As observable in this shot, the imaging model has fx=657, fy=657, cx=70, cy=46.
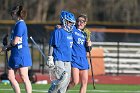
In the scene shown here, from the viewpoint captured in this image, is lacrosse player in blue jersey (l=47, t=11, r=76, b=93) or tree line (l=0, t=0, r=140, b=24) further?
tree line (l=0, t=0, r=140, b=24)

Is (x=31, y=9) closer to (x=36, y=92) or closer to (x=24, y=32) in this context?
(x=36, y=92)

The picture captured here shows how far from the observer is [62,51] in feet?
44.0

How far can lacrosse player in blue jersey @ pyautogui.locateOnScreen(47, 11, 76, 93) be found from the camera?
42.9 feet

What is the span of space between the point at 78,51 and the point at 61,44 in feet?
4.30

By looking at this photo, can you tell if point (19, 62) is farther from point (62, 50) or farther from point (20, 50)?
point (62, 50)

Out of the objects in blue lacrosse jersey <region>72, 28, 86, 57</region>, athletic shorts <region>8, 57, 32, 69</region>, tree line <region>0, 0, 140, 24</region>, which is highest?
blue lacrosse jersey <region>72, 28, 86, 57</region>

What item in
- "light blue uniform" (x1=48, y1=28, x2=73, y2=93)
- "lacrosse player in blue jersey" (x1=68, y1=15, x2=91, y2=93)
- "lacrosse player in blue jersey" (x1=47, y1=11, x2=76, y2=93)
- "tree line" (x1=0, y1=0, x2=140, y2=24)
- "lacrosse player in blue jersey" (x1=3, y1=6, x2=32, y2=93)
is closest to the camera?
"lacrosse player in blue jersey" (x1=47, y1=11, x2=76, y2=93)

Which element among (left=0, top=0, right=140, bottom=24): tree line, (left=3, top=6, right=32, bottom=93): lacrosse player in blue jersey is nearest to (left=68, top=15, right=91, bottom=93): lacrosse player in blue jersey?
(left=3, top=6, right=32, bottom=93): lacrosse player in blue jersey

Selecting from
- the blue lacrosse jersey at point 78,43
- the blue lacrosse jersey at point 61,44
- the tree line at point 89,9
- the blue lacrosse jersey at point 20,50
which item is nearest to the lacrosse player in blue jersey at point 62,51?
the blue lacrosse jersey at point 61,44

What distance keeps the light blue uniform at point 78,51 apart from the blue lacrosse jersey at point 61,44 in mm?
1080

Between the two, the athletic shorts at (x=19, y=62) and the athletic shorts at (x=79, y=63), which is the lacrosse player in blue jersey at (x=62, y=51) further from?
the athletic shorts at (x=79, y=63)

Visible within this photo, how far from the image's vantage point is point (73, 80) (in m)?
14.6

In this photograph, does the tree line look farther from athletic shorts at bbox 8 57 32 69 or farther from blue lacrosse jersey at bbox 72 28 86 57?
athletic shorts at bbox 8 57 32 69

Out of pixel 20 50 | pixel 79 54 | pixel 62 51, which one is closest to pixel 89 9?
pixel 79 54
